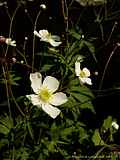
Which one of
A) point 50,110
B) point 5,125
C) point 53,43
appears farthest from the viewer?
point 53,43

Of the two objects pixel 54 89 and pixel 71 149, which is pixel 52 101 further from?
pixel 71 149

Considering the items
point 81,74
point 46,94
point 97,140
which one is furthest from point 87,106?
point 46,94

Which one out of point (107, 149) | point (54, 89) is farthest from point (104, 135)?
point (54, 89)

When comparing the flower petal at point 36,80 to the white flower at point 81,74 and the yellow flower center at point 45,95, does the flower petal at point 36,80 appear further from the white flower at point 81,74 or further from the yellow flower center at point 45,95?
the white flower at point 81,74

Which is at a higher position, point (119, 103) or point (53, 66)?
point (53, 66)

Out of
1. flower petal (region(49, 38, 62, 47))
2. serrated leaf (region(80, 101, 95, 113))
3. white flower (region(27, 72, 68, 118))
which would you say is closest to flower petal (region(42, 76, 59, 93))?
white flower (region(27, 72, 68, 118))

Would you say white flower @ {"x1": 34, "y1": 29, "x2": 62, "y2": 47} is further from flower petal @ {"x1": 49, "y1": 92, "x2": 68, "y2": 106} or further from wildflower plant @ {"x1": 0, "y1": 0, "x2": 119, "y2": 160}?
flower petal @ {"x1": 49, "y1": 92, "x2": 68, "y2": 106}

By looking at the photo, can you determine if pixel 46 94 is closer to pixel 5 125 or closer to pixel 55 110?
pixel 55 110
